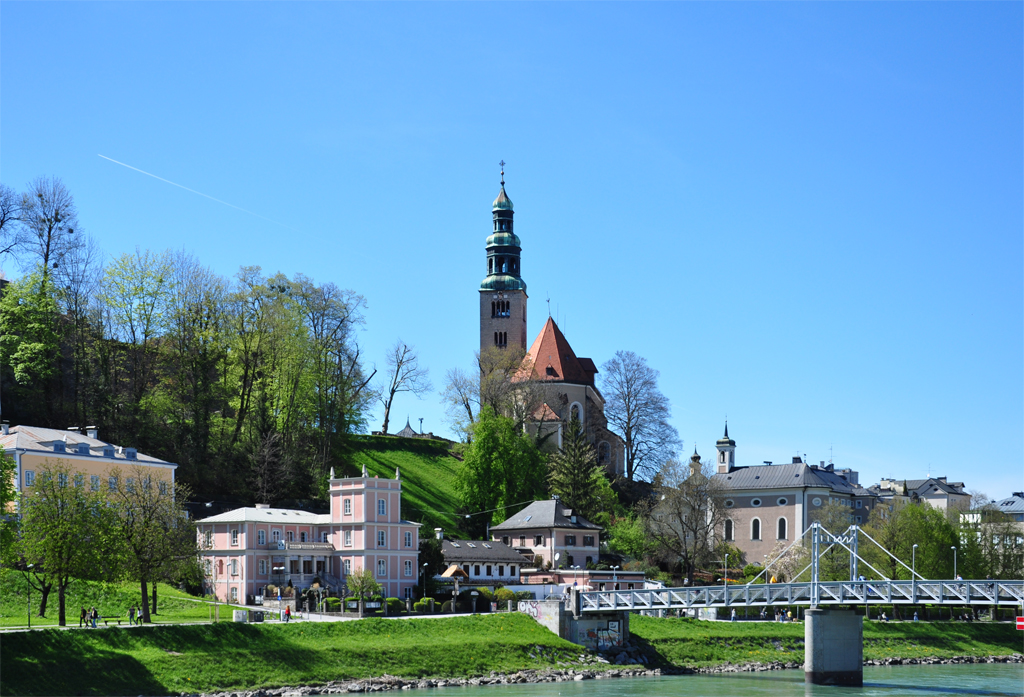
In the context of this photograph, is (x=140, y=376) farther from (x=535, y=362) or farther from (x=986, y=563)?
(x=986, y=563)

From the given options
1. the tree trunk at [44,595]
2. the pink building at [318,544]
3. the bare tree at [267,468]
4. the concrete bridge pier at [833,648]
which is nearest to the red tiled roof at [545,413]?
the bare tree at [267,468]

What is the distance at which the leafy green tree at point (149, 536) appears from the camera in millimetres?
45281

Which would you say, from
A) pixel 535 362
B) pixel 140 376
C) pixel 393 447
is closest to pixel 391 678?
pixel 140 376

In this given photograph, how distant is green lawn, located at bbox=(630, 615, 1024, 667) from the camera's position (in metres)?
56.2

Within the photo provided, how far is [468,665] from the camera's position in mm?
47938

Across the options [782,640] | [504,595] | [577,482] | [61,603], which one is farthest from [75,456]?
[782,640]

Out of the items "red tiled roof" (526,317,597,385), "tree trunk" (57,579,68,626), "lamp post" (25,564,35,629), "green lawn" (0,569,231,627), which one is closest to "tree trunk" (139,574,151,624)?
"green lawn" (0,569,231,627)

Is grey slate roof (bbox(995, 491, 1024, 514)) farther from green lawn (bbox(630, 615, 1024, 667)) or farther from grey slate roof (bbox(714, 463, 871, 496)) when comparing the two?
green lawn (bbox(630, 615, 1024, 667))

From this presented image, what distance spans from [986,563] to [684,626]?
2653 centimetres

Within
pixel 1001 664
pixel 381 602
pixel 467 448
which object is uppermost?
pixel 467 448

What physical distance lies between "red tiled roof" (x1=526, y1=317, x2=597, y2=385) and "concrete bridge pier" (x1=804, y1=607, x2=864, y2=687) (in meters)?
49.7

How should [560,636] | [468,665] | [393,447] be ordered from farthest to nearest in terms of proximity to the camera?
[393,447] < [560,636] < [468,665]

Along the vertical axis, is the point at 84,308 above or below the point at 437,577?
above

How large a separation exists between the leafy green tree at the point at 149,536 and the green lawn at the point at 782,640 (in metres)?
22.2
